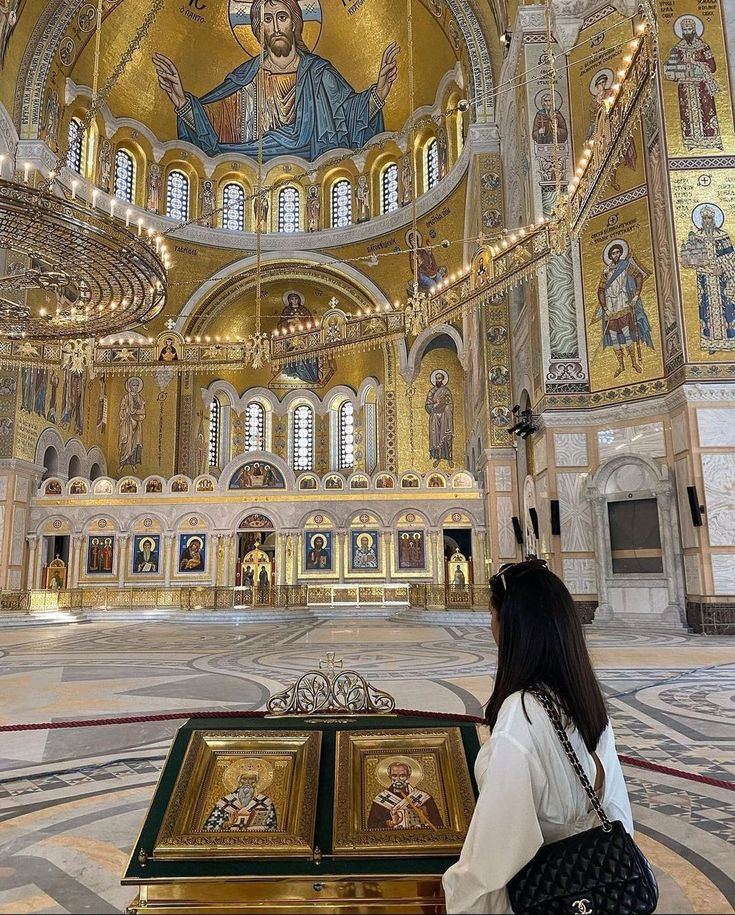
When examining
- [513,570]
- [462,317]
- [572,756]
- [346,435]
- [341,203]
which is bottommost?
[572,756]

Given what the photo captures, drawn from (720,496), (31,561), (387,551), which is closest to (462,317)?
(387,551)

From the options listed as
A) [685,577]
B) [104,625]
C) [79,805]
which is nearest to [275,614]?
[104,625]

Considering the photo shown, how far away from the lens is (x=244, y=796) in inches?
77.6

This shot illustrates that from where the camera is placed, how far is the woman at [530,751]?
1.39 metres

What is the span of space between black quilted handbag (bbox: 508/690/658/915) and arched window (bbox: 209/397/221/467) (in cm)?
2786

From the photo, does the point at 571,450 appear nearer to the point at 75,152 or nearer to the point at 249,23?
the point at 75,152

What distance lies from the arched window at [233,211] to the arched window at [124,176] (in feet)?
11.9

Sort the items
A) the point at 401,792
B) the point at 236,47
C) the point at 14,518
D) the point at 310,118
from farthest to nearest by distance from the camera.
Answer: the point at 310,118 < the point at 236,47 < the point at 14,518 < the point at 401,792

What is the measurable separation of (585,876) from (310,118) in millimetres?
30213

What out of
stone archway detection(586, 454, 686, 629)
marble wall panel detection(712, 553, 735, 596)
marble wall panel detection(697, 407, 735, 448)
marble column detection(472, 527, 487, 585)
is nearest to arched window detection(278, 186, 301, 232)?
marble column detection(472, 527, 487, 585)

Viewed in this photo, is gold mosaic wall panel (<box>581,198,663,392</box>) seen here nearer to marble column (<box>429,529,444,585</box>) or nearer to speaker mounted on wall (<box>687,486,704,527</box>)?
speaker mounted on wall (<box>687,486,704,527</box>)

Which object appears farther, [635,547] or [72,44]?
[72,44]

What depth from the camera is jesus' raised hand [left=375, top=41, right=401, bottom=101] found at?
2502cm

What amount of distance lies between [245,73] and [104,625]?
2215cm
